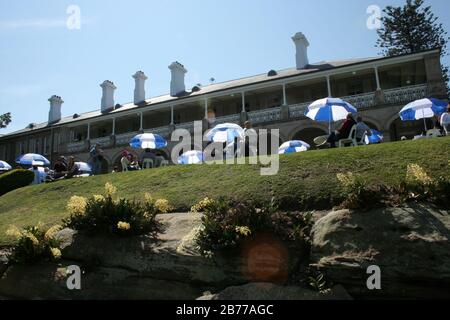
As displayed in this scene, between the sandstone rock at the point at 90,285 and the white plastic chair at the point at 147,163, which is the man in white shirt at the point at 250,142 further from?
the sandstone rock at the point at 90,285

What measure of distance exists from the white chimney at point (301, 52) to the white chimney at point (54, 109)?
26810 mm

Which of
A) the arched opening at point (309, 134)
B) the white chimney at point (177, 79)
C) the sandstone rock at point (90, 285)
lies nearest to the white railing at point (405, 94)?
the arched opening at point (309, 134)

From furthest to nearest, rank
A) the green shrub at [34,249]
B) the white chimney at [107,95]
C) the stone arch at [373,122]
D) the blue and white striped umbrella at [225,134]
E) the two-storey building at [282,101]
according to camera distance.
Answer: the white chimney at [107,95]
the two-storey building at [282,101]
the stone arch at [373,122]
the blue and white striped umbrella at [225,134]
the green shrub at [34,249]

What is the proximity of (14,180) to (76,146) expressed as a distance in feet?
65.1

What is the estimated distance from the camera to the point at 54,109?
44.0 meters

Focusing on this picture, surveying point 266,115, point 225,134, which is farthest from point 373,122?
point 225,134

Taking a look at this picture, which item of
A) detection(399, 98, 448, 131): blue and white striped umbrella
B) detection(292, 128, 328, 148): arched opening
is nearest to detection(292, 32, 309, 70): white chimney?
detection(292, 128, 328, 148): arched opening

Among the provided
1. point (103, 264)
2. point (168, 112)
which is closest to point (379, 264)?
point (103, 264)

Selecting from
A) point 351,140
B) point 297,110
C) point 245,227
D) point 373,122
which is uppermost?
point 297,110

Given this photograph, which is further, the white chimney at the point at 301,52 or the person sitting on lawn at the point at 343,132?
the white chimney at the point at 301,52

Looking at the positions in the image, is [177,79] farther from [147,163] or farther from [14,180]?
[14,180]

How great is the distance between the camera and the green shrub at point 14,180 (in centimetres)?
1562
